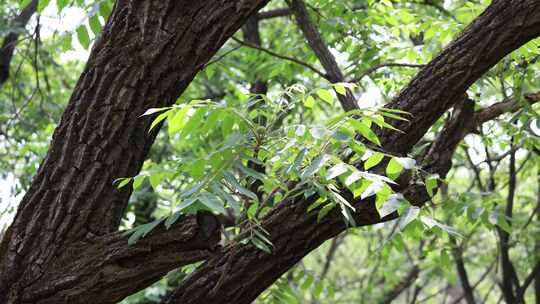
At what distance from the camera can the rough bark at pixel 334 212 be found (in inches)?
97.3

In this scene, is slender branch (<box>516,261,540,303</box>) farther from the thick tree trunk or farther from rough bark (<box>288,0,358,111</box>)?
the thick tree trunk

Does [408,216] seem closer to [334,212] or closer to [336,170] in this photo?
[336,170]

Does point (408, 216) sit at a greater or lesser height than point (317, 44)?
lesser

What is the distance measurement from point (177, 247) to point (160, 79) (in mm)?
589

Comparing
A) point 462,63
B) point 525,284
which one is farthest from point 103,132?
point 525,284

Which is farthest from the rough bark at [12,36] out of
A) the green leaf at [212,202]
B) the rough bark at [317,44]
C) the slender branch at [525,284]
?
the slender branch at [525,284]

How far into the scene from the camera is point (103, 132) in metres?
2.39

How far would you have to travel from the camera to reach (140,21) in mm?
2406

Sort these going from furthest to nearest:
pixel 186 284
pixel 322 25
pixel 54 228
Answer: pixel 322 25, pixel 186 284, pixel 54 228

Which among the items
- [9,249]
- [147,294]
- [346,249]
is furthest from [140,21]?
[346,249]

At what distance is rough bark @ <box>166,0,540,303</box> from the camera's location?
247cm

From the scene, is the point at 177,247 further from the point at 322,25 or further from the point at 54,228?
the point at 322,25

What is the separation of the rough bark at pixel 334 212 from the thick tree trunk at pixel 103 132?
31 centimetres

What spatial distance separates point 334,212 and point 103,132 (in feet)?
2.82
